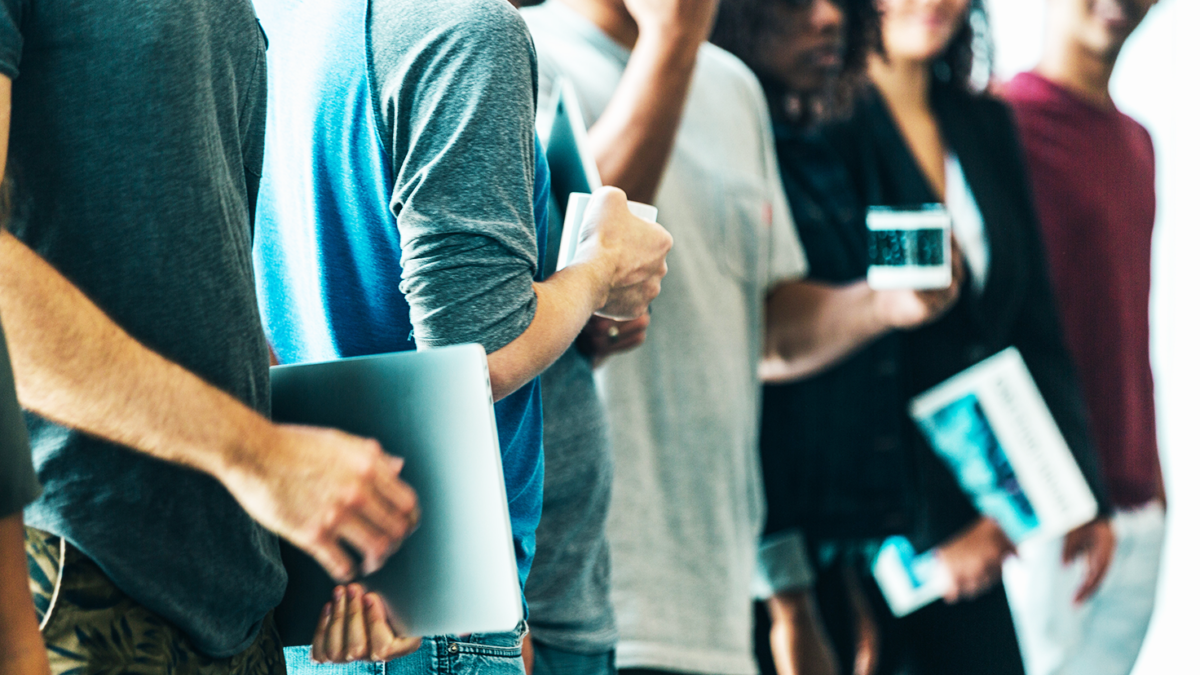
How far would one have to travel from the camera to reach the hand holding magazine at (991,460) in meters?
1.94

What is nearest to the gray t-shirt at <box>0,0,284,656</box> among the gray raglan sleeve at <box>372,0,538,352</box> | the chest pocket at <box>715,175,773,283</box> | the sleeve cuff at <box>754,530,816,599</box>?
the gray raglan sleeve at <box>372,0,538,352</box>

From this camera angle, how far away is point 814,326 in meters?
1.77

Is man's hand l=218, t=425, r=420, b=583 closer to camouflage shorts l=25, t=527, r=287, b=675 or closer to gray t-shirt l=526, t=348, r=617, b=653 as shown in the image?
camouflage shorts l=25, t=527, r=287, b=675

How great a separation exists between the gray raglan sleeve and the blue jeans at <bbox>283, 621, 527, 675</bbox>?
230mm

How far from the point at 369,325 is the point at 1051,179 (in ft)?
5.34

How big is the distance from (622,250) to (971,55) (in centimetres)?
141

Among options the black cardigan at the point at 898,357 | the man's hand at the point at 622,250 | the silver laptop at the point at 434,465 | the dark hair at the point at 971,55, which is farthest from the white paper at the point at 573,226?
the dark hair at the point at 971,55

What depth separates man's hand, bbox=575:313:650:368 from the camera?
3.63 ft

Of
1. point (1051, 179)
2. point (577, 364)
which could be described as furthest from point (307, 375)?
point (1051, 179)

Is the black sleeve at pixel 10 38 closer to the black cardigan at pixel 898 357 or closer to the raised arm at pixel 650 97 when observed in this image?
the raised arm at pixel 650 97

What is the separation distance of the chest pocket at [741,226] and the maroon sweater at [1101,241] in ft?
2.40

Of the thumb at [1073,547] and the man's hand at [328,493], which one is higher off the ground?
the man's hand at [328,493]

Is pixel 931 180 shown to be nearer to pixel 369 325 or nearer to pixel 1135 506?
pixel 1135 506

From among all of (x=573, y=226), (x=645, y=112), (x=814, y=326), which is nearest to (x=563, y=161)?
(x=573, y=226)
